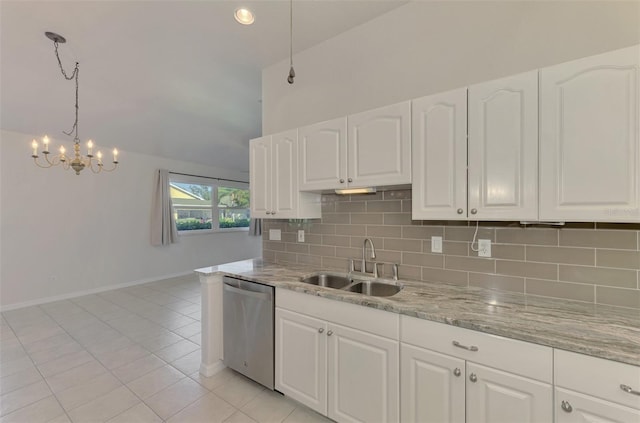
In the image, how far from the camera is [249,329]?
2.09 m

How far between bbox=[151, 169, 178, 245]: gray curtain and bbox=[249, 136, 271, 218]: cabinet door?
3637 millimetres

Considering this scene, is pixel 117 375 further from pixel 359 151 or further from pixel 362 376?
pixel 359 151

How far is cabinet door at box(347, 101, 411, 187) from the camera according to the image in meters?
1.68

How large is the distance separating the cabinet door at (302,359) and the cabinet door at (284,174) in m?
0.87

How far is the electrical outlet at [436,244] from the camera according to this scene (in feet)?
6.18

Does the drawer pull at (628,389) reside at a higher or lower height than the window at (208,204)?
lower

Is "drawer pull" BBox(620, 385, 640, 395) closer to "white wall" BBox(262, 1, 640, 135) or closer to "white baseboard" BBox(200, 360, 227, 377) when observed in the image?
"white wall" BBox(262, 1, 640, 135)

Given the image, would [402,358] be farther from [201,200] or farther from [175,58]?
[201,200]

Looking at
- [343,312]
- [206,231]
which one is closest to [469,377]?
[343,312]

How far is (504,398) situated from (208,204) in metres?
6.42

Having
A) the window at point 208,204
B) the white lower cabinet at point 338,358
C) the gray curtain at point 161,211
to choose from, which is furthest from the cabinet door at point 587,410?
the window at point 208,204

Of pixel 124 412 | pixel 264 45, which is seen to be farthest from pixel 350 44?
pixel 124 412

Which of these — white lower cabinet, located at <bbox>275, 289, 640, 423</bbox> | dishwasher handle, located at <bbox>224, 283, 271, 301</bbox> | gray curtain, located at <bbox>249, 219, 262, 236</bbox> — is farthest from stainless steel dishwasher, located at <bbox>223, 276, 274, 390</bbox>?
gray curtain, located at <bbox>249, 219, 262, 236</bbox>

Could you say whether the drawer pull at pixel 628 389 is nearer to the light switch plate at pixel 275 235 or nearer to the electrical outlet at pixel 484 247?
the electrical outlet at pixel 484 247
